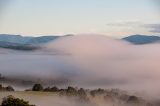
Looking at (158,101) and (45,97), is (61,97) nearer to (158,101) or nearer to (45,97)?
(45,97)

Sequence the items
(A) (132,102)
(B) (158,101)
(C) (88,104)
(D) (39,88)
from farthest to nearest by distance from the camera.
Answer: (B) (158,101) < (A) (132,102) < (D) (39,88) < (C) (88,104)

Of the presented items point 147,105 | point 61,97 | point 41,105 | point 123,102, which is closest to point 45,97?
point 61,97

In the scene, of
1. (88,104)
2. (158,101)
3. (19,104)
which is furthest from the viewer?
(158,101)

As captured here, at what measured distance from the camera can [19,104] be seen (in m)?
82.9

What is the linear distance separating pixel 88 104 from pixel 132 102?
38511 millimetres

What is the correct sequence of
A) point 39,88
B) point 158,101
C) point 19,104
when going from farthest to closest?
1. point 158,101
2. point 39,88
3. point 19,104

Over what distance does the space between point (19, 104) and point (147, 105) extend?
103m

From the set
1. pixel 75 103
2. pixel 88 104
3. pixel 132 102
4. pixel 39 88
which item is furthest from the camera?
pixel 132 102

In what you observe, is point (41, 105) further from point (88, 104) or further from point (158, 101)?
point (158, 101)

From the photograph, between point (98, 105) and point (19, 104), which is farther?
point (98, 105)

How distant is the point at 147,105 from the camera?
176 meters

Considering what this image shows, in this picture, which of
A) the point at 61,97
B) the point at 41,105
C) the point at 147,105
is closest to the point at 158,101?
the point at 147,105

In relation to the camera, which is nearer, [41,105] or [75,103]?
[41,105]

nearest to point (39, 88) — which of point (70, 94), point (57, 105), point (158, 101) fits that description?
point (70, 94)
